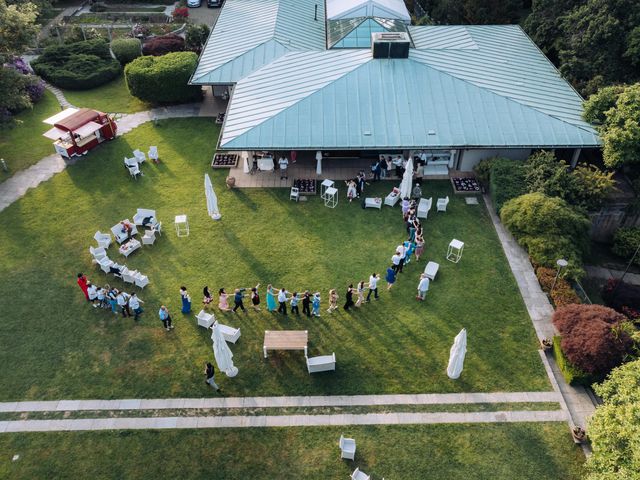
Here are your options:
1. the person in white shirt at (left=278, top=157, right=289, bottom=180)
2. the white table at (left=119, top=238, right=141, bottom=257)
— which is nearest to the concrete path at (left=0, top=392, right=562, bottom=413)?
the white table at (left=119, top=238, right=141, bottom=257)

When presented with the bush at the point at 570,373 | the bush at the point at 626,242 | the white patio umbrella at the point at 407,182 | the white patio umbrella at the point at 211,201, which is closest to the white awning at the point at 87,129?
the white patio umbrella at the point at 211,201

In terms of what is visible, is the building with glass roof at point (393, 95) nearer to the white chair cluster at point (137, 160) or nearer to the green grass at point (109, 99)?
the white chair cluster at point (137, 160)

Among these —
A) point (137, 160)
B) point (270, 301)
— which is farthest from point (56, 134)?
point (270, 301)

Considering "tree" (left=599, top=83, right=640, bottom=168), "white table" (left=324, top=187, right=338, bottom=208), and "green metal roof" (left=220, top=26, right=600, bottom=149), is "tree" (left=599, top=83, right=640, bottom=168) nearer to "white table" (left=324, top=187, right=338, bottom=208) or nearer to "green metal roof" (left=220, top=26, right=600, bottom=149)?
"green metal roof" (left=220, top=26, right=600, bottom=149)

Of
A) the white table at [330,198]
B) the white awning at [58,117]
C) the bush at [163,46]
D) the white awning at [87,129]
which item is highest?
the bush at [163,46]

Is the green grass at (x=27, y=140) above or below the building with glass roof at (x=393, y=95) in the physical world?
below

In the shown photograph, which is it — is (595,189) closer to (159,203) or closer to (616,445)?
(616,445)
